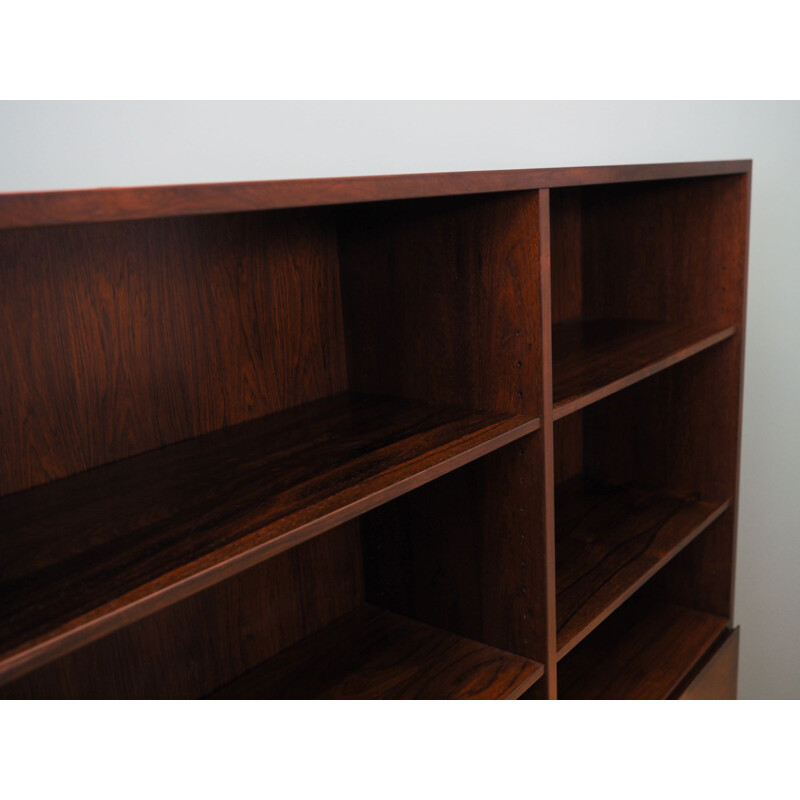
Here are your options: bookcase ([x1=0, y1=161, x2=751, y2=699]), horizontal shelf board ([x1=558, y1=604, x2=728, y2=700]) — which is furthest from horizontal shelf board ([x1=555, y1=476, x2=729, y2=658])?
horizontal shelf board ([x1=558, y1=604, x2=728, y2=700])

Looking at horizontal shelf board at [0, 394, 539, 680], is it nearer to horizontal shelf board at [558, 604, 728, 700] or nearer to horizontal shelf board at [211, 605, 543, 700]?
horizontal shelf board at [211, 605, 543, 700]

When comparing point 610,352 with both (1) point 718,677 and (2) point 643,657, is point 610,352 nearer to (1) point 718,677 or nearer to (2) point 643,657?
(2) point 643,657

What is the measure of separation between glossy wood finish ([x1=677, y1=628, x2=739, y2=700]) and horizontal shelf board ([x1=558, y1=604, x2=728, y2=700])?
2 centimetres

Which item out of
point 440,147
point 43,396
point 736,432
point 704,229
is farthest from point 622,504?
point 43,396

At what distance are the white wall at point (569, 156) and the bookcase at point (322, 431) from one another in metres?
0.19

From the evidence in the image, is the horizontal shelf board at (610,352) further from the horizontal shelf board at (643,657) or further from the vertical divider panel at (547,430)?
the horizontal shelf board at (643,657)

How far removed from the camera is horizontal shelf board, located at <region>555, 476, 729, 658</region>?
1.46 metres

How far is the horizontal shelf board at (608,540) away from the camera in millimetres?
1462

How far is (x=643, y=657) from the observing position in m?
1.77

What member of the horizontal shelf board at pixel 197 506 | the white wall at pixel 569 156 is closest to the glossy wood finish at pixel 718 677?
the white wall at pixel 569 156

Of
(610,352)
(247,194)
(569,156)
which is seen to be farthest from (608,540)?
(247,194)

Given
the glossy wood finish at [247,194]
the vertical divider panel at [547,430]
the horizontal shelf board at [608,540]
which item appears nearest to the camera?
the glossy wood finish at [247,194]

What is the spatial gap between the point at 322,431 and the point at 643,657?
→ 99 cm
